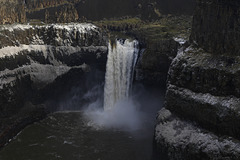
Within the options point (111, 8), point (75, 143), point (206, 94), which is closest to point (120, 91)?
point (75, 143)

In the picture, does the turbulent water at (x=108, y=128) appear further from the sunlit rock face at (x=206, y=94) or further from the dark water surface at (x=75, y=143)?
the sunlit rock face at (x=206, y=94)

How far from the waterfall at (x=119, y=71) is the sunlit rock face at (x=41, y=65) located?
1.69 m

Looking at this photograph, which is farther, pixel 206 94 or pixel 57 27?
pixel 57 27

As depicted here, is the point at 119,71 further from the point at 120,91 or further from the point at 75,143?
the point at 75,143

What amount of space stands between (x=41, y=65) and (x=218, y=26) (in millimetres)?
24642

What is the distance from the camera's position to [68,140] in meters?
31.6

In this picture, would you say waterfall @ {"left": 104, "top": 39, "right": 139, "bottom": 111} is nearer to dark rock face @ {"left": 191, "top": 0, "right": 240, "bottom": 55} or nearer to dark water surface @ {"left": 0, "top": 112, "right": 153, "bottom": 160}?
dark water surface @ {"left": 0, "top": 112, "right": 153, "bottom": 160}

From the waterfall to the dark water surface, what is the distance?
7.12 m

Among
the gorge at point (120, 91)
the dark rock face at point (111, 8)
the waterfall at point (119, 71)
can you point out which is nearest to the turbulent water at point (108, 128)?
the waterfall at point (119, 71)

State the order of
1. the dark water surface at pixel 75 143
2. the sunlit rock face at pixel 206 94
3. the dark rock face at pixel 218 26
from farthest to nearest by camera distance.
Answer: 1. the dark water surface at pixel 75 143
2. the dark rock face at pixel 218 26
3. the sunlit rock face at pixel 206 94

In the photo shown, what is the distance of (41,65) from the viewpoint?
121ft

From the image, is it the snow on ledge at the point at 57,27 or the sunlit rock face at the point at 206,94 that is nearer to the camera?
the sunlit rock face at the point at 206,94

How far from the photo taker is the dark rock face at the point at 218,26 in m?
23.0

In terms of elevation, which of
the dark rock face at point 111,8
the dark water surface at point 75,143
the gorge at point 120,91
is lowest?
the dark water surface at point 75,143
